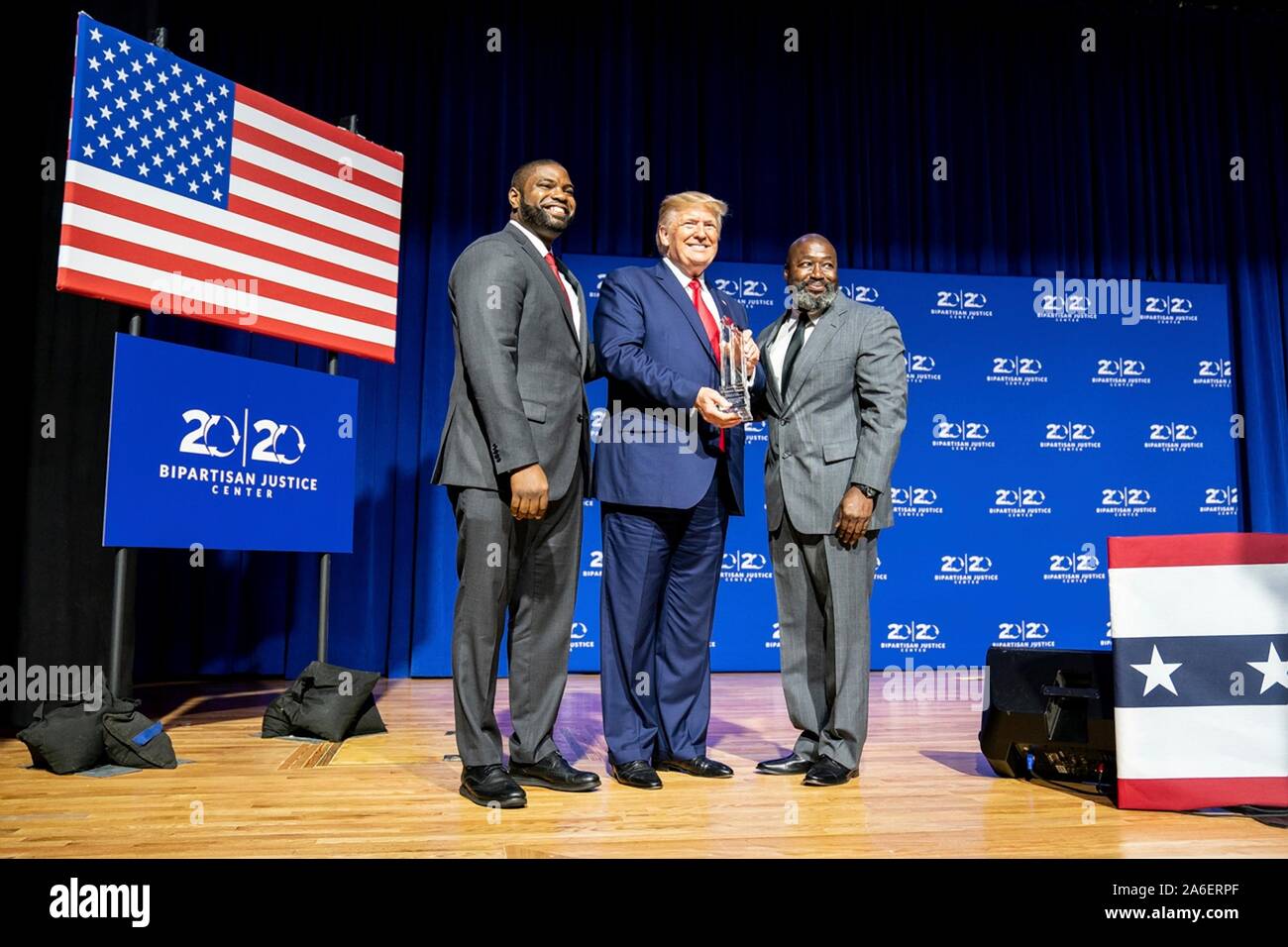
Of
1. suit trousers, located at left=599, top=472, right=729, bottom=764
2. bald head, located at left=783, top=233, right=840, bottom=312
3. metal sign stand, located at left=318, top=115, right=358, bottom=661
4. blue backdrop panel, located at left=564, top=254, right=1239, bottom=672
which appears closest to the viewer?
suit trousers, located at left=599, top=472, right=729, bottom=764

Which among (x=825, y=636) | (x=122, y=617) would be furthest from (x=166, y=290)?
(x=825, y=636)

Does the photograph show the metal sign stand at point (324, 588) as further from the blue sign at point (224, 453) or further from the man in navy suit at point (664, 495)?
the man in navy suit at point (664, 495)

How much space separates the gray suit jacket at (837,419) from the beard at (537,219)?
819 mm

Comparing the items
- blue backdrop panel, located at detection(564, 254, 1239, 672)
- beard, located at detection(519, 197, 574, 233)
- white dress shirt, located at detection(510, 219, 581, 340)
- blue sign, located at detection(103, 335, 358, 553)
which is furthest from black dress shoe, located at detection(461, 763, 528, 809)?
blue backdrop panel, located at detection(564, 254, 1239, 672)

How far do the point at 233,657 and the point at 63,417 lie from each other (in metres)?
2.22

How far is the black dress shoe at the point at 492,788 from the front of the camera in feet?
7.27

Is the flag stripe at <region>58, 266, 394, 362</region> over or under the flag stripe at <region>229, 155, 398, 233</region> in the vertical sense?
under

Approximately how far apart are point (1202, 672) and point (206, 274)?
3.49 meters

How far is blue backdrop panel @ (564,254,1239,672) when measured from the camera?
579 centimetres

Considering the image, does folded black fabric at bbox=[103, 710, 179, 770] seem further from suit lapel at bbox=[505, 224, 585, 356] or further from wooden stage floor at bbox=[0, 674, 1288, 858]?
suit lapel at bbox=[505, 224, 585, 356]

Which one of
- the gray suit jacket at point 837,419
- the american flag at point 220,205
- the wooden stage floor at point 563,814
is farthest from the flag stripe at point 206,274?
the gray suit jacket at point 837,419

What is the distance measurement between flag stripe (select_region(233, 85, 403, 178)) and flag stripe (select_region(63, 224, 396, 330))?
62 cm

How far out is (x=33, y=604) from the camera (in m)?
3.39

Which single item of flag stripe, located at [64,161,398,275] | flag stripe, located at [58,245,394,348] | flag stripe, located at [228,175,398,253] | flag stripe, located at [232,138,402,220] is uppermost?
flag stripe, located at [232,138,402,220]
